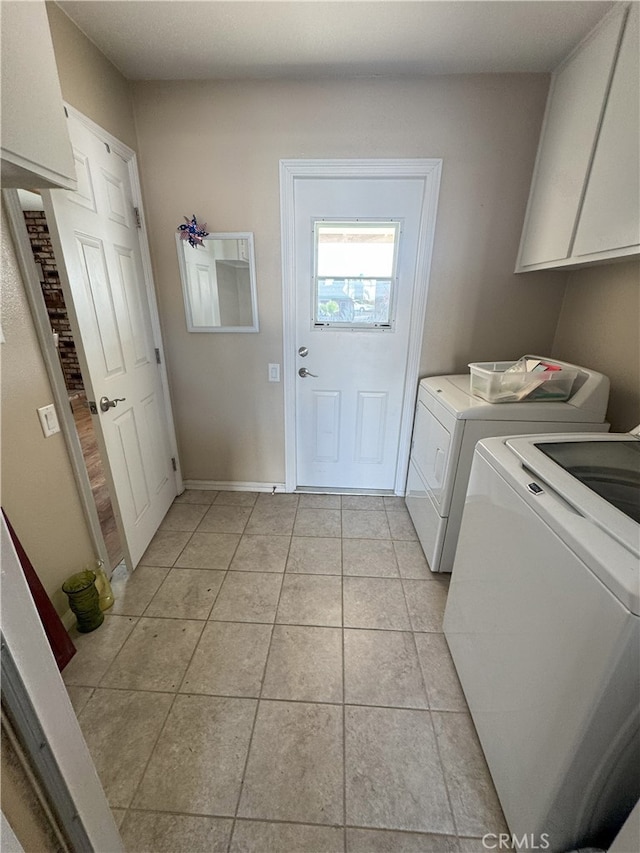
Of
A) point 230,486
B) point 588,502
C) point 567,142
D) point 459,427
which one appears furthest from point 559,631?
point 230,486

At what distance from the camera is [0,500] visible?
1.14 m

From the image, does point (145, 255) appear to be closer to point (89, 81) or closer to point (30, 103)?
point (89, 81)

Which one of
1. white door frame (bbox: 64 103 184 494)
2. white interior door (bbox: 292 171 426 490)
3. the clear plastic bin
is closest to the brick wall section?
white door frame (bbox: 64 103 184 494)

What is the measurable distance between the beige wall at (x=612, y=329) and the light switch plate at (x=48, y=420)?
2.44 metres

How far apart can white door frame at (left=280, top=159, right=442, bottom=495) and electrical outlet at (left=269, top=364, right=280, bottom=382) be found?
0.05 m

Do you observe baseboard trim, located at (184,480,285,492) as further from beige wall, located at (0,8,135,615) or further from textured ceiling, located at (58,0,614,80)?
textured ceiling, located at (58,0,614,80)

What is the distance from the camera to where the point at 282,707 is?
1226mm

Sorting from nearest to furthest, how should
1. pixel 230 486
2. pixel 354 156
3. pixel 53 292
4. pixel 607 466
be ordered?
1. pixel 607 466
2. pixel 354 156
3. pixel 230 486
4. pixel 53 292

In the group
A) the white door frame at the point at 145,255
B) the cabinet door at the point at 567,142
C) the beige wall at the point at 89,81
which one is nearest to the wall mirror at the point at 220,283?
the white door frame at the point at 145,255

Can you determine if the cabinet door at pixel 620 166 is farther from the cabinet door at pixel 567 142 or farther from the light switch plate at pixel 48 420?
the light switch plate at pixel 48 420

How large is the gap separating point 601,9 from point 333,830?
9.62ft

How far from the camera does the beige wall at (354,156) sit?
1732 mm

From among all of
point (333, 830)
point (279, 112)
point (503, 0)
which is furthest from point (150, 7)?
A: point (333, 830)

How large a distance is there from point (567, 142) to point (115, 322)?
2.26 metres
